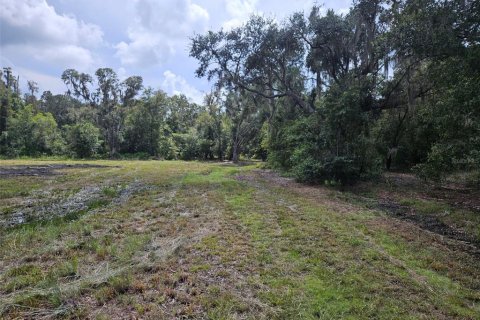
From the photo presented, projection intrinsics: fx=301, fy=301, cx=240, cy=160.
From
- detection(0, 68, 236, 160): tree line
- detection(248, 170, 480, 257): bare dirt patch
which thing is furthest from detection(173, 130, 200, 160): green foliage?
detection(248, 170, 480, 257): bare dirt patch

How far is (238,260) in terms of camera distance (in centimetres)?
490

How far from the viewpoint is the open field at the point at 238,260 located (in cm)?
355

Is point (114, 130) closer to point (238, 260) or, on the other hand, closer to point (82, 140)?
point (82, 140)

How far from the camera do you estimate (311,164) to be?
46.5 ft

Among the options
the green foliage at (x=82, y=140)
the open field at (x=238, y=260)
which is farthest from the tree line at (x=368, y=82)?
the green foliage at (x=82, y=140)

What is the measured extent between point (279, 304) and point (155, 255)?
2.33 m

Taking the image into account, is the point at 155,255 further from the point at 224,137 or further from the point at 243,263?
the point at 224,137

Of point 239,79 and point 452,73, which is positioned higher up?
point 239,79

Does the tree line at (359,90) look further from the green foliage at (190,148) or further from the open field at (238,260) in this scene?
the green foliage at (190,148)

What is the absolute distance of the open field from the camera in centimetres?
355

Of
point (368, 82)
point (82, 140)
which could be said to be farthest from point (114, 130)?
point (368, 82)

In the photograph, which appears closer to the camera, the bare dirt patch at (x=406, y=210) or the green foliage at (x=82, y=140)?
the bare dirt patch at (x=406, y=210)

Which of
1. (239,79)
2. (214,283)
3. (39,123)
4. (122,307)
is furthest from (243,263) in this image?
(39,123)

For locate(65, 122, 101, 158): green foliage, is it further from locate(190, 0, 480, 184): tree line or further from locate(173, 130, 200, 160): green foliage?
locate(190, 0, 480, 184): tree line
